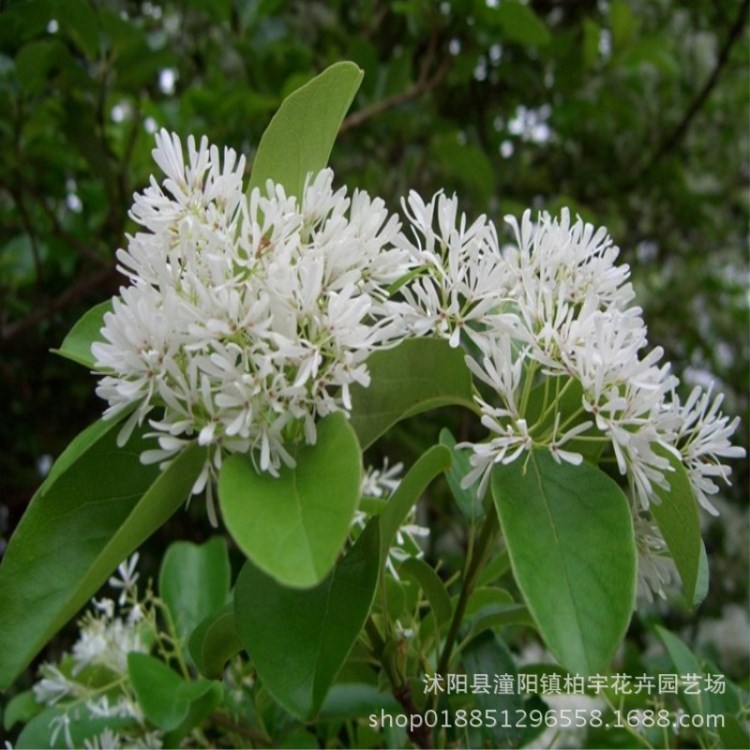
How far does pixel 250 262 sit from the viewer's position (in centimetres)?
49

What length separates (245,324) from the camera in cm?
47

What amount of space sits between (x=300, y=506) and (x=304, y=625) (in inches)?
3.3

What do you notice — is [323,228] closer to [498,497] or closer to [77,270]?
[498,497]

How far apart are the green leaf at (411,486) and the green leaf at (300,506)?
6cm

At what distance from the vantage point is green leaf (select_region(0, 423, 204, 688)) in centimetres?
48

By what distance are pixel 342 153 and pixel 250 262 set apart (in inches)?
52.0

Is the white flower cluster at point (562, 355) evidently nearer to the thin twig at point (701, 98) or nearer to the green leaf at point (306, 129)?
the green leaf at point (306, 129)

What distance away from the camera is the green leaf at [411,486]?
52 cm

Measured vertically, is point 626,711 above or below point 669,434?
below

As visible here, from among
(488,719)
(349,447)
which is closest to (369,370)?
(349,447)

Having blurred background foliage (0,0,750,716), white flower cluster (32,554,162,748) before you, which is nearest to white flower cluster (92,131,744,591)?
white flower cluster (32,554,162,748)

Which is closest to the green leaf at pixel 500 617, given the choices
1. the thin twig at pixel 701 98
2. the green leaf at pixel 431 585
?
the green leaf at pixel 431 585

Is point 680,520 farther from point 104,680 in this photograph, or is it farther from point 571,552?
point 104,680

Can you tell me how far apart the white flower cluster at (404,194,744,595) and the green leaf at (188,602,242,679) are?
6.9 inches
